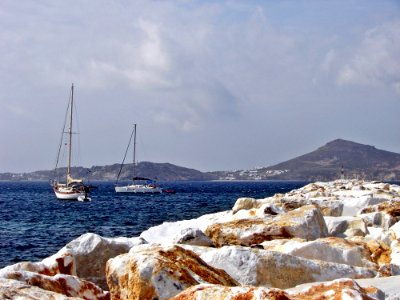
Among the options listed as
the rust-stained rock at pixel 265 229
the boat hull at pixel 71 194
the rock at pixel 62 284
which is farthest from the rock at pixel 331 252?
the boat hull at pixel 71 194

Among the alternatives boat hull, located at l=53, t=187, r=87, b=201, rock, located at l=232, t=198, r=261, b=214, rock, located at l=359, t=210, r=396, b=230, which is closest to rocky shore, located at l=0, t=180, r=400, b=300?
rock, located at l=359, t=210, r=396, b=230

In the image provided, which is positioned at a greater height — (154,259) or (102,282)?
(154,259)

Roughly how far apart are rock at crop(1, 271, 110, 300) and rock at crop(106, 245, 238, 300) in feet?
0.82

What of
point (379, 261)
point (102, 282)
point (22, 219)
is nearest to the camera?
point (102, 282)

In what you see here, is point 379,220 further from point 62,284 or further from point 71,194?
point 71,194

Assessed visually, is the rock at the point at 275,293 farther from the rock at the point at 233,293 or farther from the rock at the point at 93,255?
the rock at the point at 93,255

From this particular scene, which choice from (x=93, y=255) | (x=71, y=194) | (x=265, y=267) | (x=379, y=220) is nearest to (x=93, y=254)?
(x=93, y=255)

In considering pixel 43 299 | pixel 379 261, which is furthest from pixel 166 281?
pixel 379 261

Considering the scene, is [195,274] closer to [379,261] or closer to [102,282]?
[102,282]

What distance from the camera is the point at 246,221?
48.7 ft

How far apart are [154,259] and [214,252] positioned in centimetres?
246

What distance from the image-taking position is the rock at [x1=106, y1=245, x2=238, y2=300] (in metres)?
7.20

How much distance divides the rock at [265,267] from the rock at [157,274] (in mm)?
1189

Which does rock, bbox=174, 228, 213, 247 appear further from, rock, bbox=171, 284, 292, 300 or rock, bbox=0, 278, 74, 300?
rock, bbox=0, 278, 74, 300
